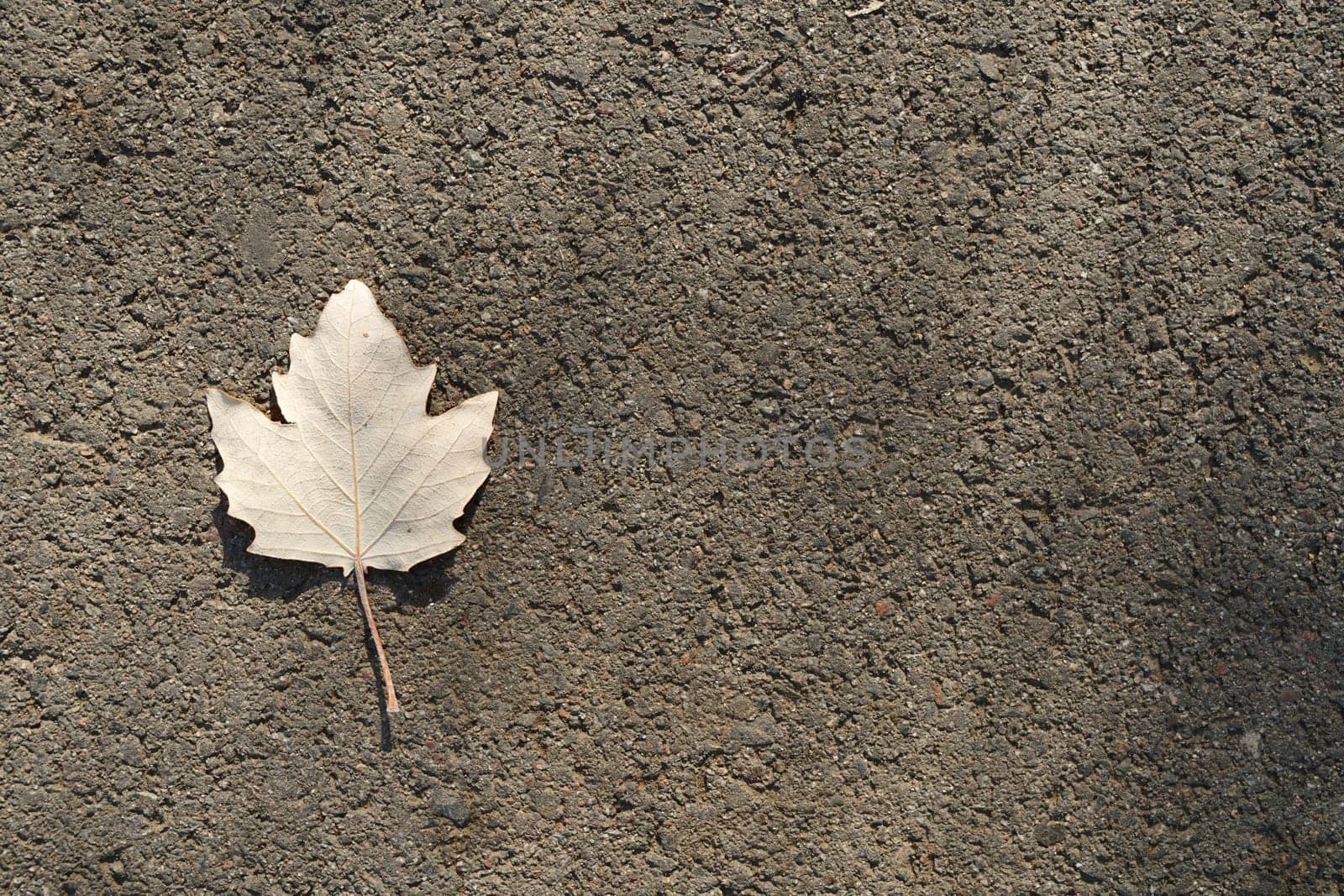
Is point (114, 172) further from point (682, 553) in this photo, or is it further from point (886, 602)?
point (886, 602)

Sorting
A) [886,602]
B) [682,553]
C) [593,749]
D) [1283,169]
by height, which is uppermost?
[1283,169]

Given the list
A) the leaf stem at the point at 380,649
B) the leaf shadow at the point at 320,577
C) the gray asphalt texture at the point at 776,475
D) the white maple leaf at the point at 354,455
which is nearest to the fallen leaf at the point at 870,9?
the gray asphalt texture at the point at 776,475

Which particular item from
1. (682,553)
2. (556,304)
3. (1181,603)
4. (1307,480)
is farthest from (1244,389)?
(556,304)

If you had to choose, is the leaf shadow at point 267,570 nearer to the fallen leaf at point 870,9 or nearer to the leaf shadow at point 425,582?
the leaf shadow at point 425,582

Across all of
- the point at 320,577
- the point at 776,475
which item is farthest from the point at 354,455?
the point at 776,475

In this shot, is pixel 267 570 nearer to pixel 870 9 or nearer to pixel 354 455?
pixel 354 455

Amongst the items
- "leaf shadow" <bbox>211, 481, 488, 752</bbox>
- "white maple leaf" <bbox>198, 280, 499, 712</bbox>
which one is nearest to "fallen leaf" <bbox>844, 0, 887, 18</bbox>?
"white maple leaf" <bbox>198, 280, 499, 712</bbox>

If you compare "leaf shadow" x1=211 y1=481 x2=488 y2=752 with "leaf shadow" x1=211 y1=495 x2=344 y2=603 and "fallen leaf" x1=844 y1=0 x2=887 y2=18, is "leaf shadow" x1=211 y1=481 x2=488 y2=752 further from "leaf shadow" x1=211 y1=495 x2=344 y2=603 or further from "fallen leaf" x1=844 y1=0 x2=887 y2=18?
"fallen leaf" x1=844 y1=0 x2=887 y2=18

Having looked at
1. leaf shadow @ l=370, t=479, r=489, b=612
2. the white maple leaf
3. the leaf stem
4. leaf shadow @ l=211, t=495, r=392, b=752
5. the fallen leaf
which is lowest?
the leaf stem
